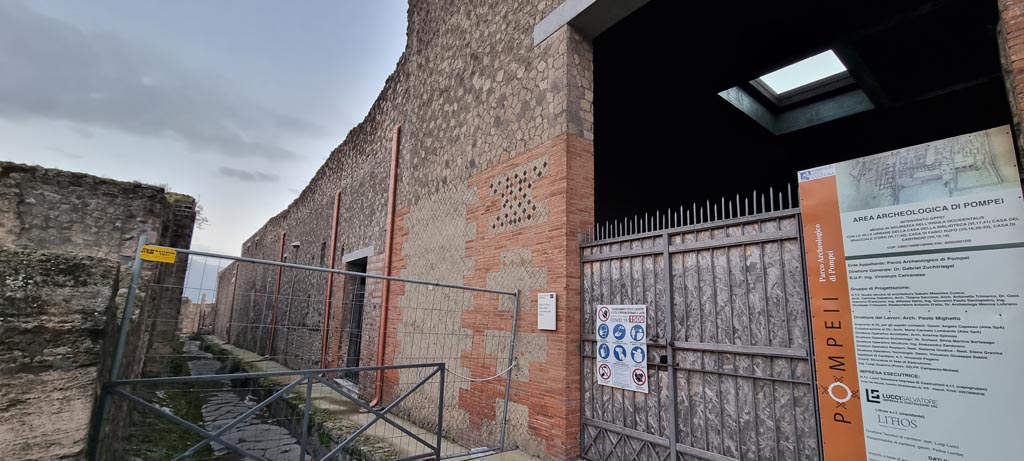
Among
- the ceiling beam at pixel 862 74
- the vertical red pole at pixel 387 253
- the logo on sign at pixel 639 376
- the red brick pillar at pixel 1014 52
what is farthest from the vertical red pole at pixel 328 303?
the ceiling beam at pixel 862 74

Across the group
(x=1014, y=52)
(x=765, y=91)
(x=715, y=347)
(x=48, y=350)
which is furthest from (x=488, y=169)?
(x=765, y=91)

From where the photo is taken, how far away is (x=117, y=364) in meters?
2.86

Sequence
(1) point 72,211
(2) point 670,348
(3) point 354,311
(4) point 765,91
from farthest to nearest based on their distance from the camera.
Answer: (4) point 765,91 → (3) point 354,311 → (1) point 72,211 → (2) point 670,348

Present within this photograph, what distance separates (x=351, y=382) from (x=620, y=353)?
701cm

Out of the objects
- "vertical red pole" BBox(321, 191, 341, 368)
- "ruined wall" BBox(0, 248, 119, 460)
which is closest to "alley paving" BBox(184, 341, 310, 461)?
"vertical red pole" BBox(321, 191, 341, 368)

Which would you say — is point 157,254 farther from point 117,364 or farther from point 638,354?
point 638,354

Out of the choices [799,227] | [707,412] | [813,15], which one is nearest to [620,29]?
[813,15]

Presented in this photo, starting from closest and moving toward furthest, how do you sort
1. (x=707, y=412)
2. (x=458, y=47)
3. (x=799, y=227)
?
(x=799, y=227), (x=707, y=412), (x=458, y=47)

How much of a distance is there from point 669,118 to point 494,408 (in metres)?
7.31

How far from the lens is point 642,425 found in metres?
3.86

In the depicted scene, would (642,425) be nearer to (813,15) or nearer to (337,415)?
(337,415)

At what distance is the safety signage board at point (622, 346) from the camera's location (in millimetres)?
3947

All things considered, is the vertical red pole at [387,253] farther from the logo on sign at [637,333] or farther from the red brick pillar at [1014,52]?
the red brick pillar at [1014,52]

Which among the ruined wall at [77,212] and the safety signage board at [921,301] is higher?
the ruined wall at [77,212]
